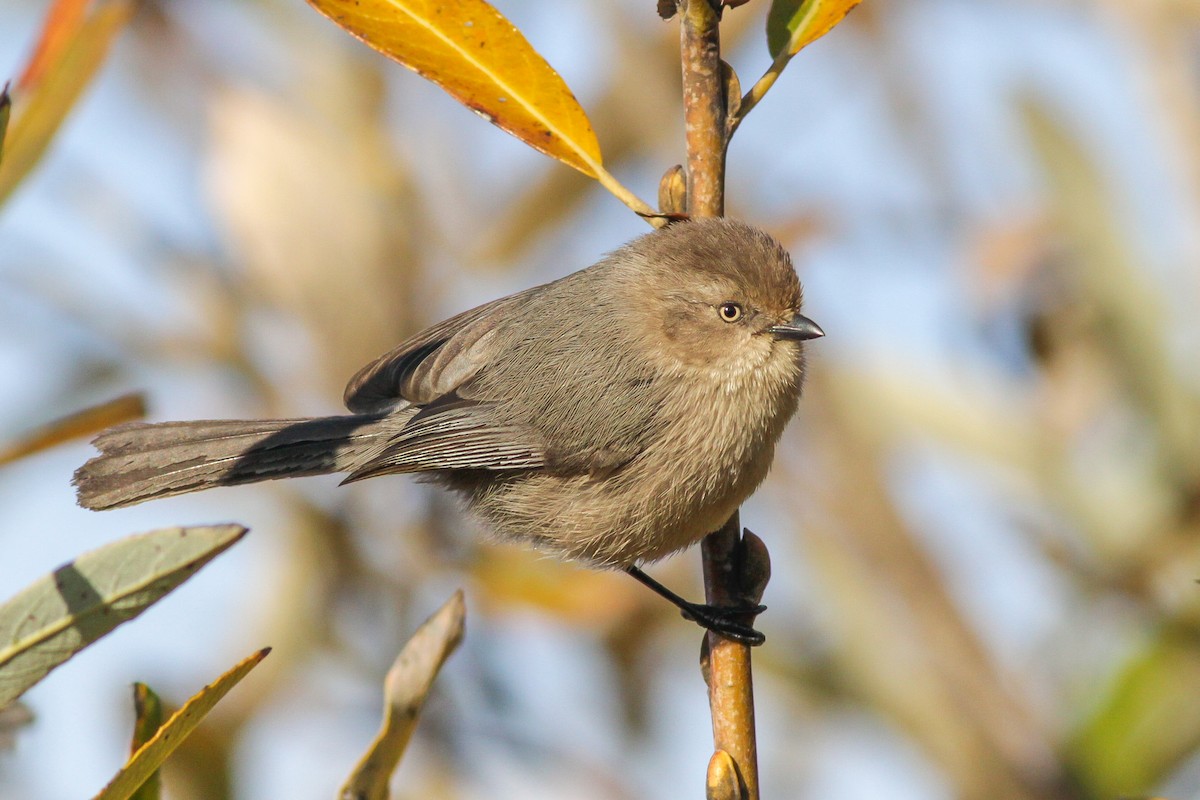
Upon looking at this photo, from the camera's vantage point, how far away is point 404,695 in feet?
6.25

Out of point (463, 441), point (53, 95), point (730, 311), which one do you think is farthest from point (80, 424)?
point (730, 311)

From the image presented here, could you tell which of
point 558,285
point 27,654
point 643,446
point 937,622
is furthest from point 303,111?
point 27,654

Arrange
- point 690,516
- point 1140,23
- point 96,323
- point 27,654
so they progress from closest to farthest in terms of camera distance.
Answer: point 27,654 < point 690,516 < point 1140,23 < point 96,323

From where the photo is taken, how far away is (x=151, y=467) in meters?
2.81

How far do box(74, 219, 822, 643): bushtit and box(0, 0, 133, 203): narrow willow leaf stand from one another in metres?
0.82

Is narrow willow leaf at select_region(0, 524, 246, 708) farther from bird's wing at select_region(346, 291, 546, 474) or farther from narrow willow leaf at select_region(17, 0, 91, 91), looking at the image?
bird's wing at select_region(346, 291, 546, 474)

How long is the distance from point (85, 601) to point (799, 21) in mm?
1277

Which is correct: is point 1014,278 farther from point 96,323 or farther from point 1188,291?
point 96,323

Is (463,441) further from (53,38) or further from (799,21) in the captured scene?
A: (799,21)

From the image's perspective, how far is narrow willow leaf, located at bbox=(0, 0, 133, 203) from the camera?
83.9 inches

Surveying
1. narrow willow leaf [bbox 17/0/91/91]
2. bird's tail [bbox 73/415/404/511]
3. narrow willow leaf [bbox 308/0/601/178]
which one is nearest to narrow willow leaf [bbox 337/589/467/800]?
narrow willow leaf [bbox 308/0/601/178]

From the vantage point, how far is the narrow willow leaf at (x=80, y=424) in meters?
2.12

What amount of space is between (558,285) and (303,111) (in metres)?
1.18

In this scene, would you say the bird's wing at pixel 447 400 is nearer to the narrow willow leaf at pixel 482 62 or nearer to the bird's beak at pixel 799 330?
the bird's beak at pixel 799 330
